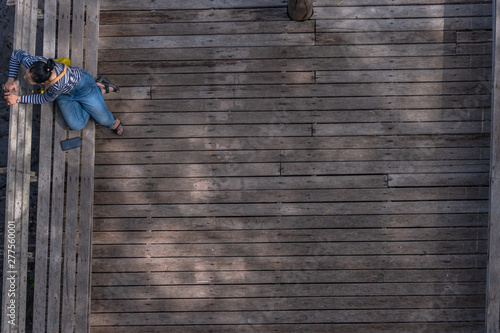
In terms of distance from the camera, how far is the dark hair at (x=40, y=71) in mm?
3379

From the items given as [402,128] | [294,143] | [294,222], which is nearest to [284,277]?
[294,222]

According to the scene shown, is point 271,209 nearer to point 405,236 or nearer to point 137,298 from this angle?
point 405,236

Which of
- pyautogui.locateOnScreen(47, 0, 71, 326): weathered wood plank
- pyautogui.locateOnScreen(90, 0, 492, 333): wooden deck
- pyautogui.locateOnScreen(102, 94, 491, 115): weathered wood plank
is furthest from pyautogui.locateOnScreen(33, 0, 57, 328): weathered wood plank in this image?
pyautogui.locateOnScreen(102, 94, 491, 115): weathered wood plank

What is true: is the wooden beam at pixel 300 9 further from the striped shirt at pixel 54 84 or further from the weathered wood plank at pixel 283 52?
the striped shirt at pixel 54 84

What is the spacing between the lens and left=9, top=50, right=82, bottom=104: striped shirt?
11.7 feet

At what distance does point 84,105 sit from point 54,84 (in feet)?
1.29

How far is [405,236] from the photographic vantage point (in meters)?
4.11

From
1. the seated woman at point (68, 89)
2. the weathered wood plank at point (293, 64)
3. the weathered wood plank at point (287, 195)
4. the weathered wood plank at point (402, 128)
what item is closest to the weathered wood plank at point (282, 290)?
the weathered wood plank at point (287, 195)

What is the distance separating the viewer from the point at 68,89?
3695 millimetres

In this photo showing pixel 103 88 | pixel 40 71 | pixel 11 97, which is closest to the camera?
pixel 40 71

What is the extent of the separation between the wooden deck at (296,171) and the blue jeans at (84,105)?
0.29 meters

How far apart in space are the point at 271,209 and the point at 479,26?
312 cm

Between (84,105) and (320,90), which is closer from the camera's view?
(84,105)

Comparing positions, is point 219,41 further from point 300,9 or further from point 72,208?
point 72,208
